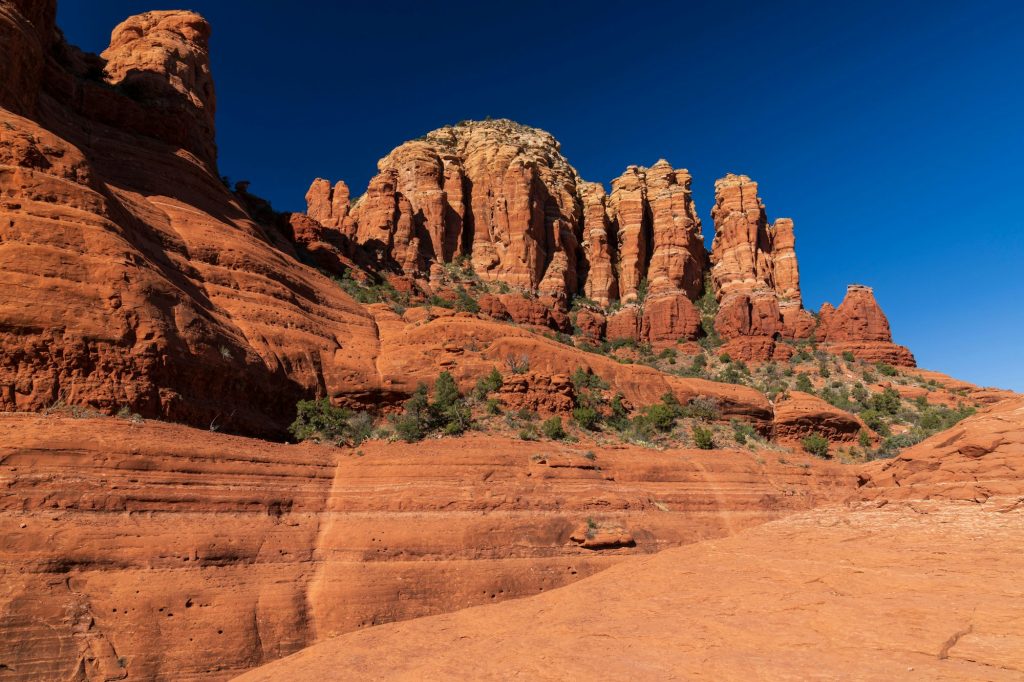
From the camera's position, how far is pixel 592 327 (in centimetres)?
6119

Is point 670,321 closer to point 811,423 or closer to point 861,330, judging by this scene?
point 861,330

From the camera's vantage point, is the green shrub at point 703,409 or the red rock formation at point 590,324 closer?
the green shrub at point 703,409

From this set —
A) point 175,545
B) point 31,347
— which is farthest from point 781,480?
point 31,347

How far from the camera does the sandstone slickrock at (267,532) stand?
416 inches

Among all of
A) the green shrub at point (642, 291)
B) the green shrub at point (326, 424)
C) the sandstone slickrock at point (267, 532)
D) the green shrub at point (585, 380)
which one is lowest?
the sandstone slickrock at point (267, 532)

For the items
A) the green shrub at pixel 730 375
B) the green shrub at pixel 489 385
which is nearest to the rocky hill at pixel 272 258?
the green shrub at pixel 489 385

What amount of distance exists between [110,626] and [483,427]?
14.8 m

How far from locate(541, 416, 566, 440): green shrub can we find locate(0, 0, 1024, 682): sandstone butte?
4.58ft

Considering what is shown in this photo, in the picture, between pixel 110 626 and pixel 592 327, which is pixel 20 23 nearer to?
pixel 110 626

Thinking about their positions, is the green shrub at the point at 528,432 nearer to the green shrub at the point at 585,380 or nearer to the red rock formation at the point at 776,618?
the green shrub at the point at 585,380

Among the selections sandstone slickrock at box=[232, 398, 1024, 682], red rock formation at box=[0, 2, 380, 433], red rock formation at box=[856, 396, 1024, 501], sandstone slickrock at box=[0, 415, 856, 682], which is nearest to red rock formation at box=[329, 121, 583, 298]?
red rock formation at box=[0, 2, 380, 433]

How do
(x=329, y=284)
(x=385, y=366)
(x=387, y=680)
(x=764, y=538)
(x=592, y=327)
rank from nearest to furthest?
1. (x=387, y=680)
2. (x=764, y=538)
3. (x=385, y=366)
4. (x=329, y=284)
5. (x=592, y=327)

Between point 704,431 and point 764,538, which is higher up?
point 704,431

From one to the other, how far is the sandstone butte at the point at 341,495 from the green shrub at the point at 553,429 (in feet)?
4.58
